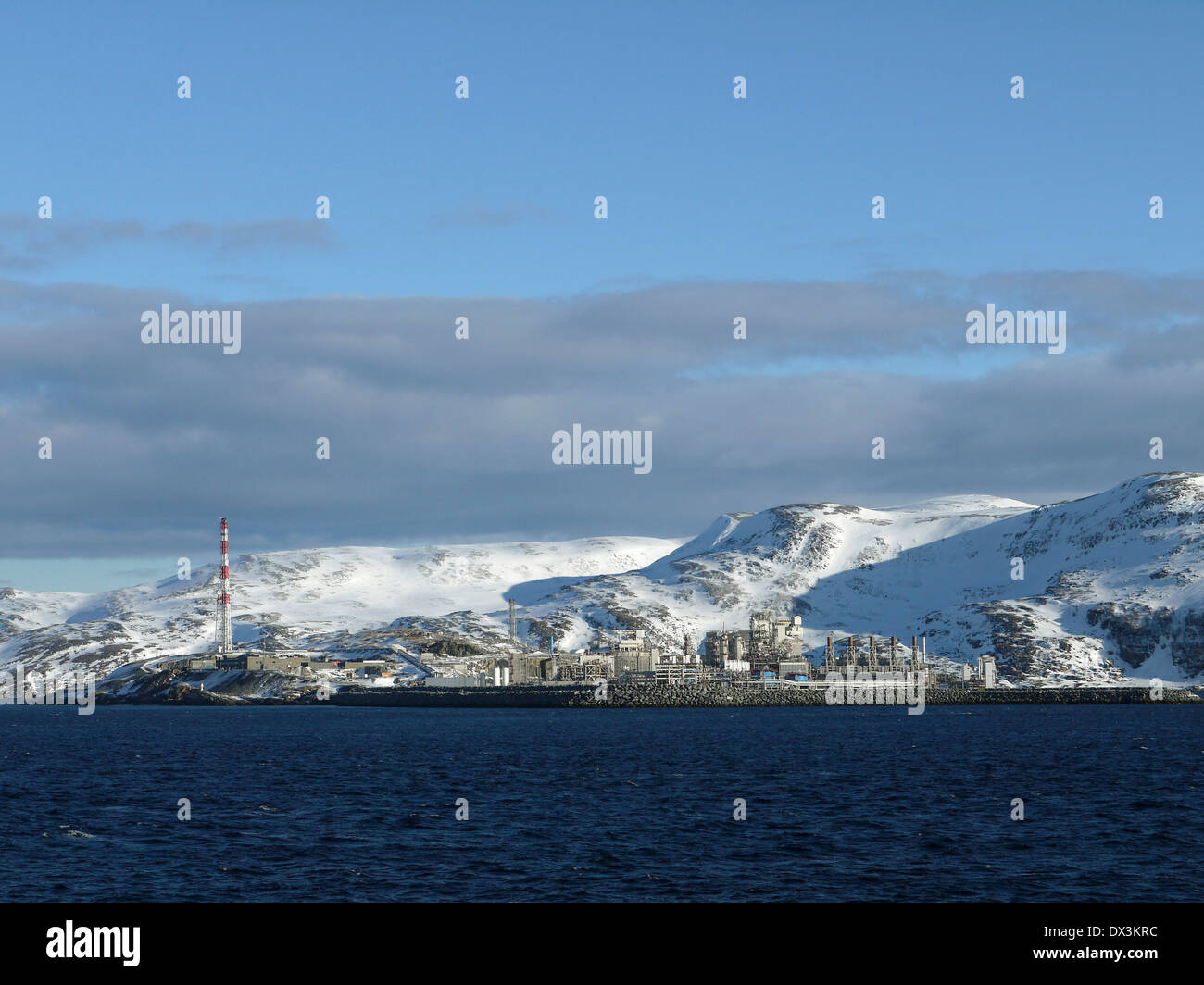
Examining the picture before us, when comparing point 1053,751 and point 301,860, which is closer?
point 301,860
